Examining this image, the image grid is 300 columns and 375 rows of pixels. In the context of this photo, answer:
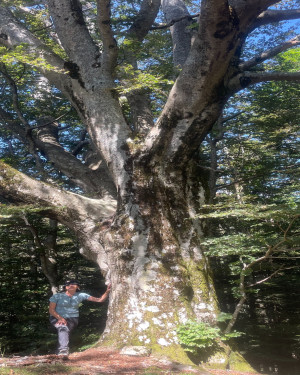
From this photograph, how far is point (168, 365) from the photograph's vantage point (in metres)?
3.57

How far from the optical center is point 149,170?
5.29 meters

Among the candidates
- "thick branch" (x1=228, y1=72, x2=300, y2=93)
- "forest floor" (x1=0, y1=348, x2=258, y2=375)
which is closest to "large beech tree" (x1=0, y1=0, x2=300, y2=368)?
"thick branch" (x1=228, y1=72, x2=300, y2=93)

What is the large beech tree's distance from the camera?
4.47 m

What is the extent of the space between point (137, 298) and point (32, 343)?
432cm

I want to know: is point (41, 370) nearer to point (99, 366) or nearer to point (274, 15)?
point (99, 366)

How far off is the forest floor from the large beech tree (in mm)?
352

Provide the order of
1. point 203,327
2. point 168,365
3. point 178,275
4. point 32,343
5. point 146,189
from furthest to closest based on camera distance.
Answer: point 32,343, point 146,189, point 178,275, point 203,327, point 168,365

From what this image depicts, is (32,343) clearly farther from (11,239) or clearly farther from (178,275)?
(178,275)

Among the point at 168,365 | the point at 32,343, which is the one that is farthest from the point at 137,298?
the point at 32,343

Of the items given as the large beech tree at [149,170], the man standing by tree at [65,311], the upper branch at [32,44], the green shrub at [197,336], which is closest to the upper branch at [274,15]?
the large beech tree at [149,170]

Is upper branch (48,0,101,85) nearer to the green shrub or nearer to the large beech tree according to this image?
the large beech tree

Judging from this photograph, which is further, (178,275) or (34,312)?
(34,312)

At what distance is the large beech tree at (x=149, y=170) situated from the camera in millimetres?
4473

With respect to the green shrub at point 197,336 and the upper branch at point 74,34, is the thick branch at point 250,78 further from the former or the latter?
the green shrub at point 197,336
